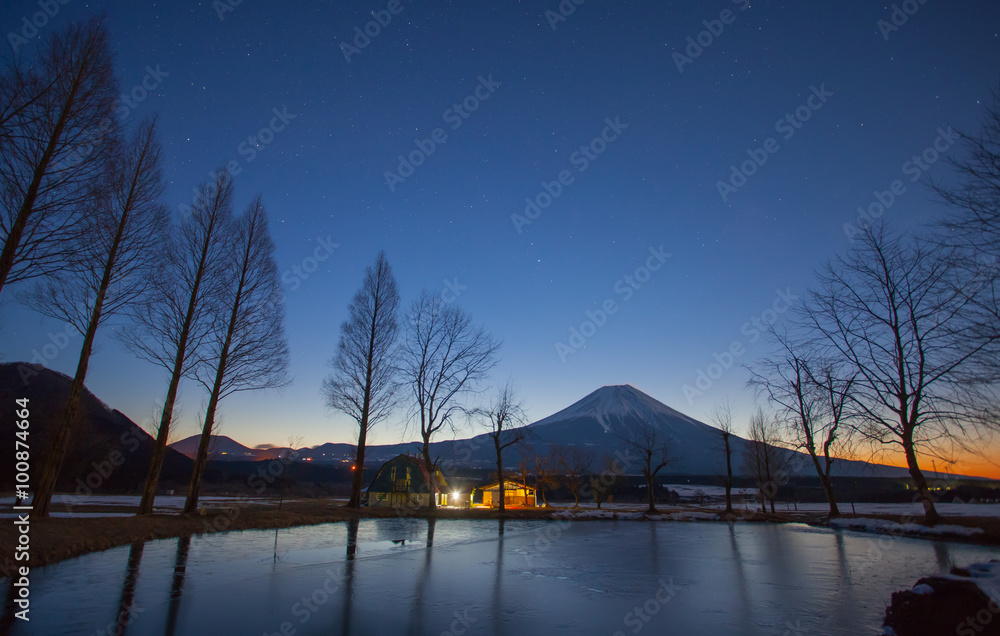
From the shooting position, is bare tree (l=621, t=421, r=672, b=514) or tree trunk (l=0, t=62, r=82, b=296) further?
bare tree (l=621, t=421, r=672, b=514)

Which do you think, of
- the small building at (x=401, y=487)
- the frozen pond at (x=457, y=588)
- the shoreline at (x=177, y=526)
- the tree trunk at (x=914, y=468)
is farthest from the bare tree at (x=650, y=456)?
the small building at (x=401, y=487)

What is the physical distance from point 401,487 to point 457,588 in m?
54.9

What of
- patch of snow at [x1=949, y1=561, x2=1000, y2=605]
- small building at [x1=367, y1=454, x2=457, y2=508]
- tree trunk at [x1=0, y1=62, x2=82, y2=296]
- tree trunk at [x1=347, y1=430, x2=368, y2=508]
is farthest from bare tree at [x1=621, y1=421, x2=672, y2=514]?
tree trunk at [x1=0, y1=62, x2=82, y2=296]

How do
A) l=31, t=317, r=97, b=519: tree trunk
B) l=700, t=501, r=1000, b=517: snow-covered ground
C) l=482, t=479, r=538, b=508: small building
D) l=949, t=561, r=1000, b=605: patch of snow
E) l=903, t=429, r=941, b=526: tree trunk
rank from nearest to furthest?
l=949, t=561, r=1000, b=605: patch of snow
l=31, t=317, r=97, b=519: tree trunk
l=903, t=429, r=941, b=526: tree trunk
l=700, t=501, r=1000, b=517: snow-covered ground
l=482, t=479, r=538, b=508: small building

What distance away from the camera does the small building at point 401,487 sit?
2293 inches

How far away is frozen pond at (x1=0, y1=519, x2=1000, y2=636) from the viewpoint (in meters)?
5.75

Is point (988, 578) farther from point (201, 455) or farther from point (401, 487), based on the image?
point (401, 487)

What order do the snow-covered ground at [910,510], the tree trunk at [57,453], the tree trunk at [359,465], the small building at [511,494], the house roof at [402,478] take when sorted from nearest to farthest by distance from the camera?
1. the tree trunk at [57,453]
2. the tree trunk at [359,465]
3. the snow-covered ground at [910,510]
4. the house roof at [402,478]
5. the small building at [511,494]

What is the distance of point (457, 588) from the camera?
7.97 meters

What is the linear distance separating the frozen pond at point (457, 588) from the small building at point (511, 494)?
5132cm

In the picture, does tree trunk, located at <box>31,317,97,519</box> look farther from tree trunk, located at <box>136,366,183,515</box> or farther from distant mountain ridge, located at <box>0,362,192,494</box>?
distant mountain ridge, located at <box>0,362,192,494</box>

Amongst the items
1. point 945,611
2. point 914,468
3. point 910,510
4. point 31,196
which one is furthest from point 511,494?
point 945,611

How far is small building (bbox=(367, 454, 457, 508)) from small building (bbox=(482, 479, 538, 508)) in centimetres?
717

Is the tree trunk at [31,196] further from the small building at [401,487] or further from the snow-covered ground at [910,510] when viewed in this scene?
the small building at [401,487]
